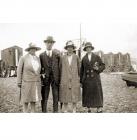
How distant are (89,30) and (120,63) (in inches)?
28.4

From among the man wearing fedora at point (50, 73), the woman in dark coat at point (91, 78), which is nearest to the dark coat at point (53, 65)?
the man wearing fedora at point (50, 73)

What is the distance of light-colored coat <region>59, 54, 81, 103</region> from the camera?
6.40 meters

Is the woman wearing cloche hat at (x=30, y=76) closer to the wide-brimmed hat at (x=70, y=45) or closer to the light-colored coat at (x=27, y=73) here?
the light-colored coat at (x=27, y=73)

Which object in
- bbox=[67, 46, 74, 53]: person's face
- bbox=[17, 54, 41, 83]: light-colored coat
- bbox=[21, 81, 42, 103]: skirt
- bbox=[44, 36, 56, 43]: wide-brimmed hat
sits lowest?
bbox=[21, 81, 42, 103]: skirt

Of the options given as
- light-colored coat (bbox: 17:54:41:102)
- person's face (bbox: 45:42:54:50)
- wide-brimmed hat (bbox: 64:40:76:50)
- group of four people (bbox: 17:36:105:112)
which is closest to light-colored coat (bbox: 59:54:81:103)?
group of four people (bbox: 17:36:105:112)

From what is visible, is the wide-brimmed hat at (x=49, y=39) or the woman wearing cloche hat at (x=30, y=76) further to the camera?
the wide-brimmed hat at (x=49, y=39)

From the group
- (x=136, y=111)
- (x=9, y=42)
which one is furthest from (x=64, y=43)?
(x=136, y=111)

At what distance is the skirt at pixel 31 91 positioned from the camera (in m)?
6.36

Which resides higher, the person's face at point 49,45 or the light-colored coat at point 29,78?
the person's face at point 49,45

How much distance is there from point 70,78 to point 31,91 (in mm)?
593

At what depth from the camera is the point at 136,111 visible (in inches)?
256

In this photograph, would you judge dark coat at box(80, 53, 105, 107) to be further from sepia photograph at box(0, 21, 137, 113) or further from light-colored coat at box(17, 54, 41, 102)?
light-colored coat at box(17, 54, 41, 102)

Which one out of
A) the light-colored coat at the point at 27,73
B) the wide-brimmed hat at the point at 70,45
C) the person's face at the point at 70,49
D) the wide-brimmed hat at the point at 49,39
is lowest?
the light-colored coat at the point at 27,73

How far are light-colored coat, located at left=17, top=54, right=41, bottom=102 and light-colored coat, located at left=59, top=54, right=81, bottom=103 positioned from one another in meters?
0.35
